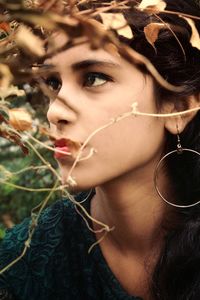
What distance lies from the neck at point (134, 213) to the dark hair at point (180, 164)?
52 mm

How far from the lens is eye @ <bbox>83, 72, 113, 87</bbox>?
130 cm

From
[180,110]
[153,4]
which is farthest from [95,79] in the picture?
[153,4]

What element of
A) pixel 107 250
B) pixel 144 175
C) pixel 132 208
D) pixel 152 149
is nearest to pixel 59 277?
pixel 107 250

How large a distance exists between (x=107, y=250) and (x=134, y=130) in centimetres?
61

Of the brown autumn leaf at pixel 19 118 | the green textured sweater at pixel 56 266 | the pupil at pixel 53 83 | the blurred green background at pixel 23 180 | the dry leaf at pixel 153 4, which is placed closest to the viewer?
the brown autumn leaf at pixel 19 118

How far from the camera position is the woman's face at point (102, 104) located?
1.26 metres

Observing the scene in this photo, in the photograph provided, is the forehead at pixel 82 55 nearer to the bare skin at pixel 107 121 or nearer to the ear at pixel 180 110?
the bare skin at pixel 107 121

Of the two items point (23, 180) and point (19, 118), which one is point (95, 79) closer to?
point (19, 118)

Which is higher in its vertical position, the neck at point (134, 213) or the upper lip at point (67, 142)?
the upper lip at point (67, 142)

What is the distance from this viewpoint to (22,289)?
5.89 ft

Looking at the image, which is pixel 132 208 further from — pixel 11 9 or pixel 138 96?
pixel 11 9

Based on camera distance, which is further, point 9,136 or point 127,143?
point 127,143

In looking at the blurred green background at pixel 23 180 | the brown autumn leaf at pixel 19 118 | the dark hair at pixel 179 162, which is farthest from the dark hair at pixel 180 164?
the blurred green background at pixel 23 180

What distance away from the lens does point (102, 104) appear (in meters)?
1.29
